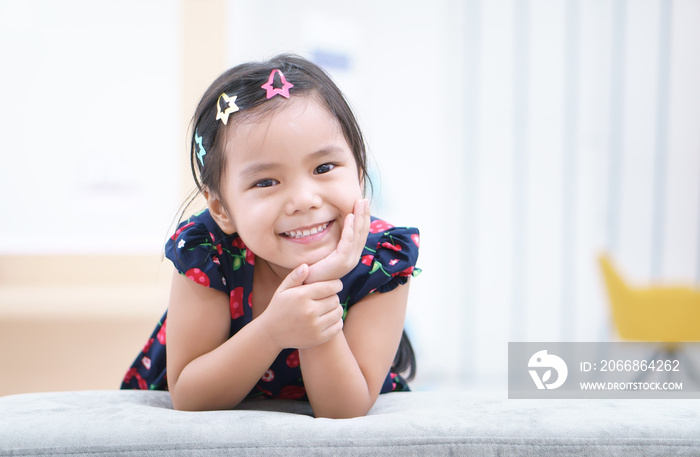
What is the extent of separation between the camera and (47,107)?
3213 mm

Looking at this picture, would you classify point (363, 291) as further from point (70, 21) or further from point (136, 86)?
point (70, 21)

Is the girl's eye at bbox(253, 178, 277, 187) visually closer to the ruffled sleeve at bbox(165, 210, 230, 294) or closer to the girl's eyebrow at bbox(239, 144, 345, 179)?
the girl's eyebrow at bbox(239, 144, 345, 179)

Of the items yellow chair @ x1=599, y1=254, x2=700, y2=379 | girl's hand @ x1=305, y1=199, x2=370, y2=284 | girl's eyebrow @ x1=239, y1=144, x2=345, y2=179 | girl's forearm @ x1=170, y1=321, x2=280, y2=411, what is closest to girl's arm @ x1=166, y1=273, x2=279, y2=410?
girl's forearm @ x1=170, y1=321, x2=280, y2=411

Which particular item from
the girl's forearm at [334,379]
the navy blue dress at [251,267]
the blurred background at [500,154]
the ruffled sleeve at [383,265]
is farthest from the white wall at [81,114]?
the girl's forearm at [334,379]

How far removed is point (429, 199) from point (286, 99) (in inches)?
112

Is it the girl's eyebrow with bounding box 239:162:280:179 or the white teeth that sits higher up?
the girl's eyebrow with bounding box 239:162:280:179

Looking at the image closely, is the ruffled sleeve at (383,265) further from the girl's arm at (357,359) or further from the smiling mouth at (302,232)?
the smiling mouth at (302,232)

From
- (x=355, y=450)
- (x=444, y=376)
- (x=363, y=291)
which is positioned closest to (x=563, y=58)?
(x=444, y=376)

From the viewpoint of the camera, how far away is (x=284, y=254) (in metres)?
0.96

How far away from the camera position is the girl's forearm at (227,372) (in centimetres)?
92

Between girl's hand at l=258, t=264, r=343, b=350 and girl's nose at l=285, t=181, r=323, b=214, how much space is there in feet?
0.28

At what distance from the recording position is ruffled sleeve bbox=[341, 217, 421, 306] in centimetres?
104

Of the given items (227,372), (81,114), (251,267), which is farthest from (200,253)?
(81,114)

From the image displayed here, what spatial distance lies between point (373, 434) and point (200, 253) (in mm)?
452
